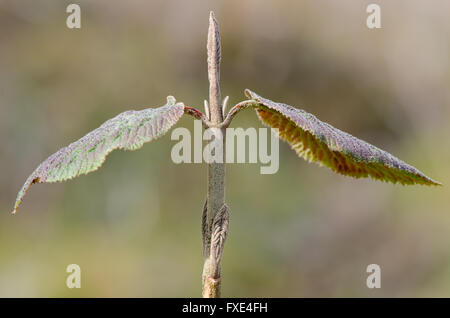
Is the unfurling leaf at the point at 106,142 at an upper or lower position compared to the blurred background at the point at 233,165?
lower

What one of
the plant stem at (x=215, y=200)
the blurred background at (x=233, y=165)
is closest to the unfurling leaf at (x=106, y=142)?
the plant stem at (x=215, y=200)

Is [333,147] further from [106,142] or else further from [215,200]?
[106,142]

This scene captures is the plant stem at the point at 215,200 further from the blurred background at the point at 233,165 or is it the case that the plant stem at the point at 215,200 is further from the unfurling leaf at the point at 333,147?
the blurred background at the point at 233,165

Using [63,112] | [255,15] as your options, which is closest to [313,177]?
[255,15]

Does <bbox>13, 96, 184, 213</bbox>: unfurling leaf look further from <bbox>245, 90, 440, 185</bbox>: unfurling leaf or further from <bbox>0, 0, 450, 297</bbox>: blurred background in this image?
<bbox>0, 0, 450, 297</bbox>: blurred background

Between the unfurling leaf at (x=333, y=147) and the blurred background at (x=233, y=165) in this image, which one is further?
the blurred background at (x=233, y=165)

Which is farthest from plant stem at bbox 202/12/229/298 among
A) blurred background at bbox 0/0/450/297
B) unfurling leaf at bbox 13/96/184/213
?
blurred background at bbox 0/0/450/297
